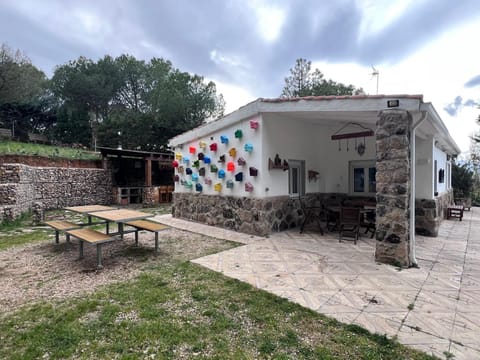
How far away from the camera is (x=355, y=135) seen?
7523mm

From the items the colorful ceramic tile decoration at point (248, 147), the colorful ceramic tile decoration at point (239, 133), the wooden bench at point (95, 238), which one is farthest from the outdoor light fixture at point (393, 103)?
the wooden bench at point (95, 238)

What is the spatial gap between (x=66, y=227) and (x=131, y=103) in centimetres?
2641

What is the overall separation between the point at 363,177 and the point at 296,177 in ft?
7.69

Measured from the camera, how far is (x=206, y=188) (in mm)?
8445

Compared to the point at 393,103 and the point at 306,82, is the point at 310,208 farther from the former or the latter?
the point at 306,82

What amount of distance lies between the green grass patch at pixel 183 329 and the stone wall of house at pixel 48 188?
772 cm

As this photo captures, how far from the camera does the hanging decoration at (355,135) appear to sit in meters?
7.39

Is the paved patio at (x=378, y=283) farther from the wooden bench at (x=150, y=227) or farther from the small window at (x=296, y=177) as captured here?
the small window at (x=296, y=177)

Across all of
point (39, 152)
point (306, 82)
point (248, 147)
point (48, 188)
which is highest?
point (306, 82)

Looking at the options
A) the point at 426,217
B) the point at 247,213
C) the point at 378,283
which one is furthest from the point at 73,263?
the point at 426,217

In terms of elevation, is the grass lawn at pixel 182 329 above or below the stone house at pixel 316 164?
below

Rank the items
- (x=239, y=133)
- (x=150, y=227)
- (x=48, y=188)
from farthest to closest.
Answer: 1. (x=48, y=188)
2. (x=239, y=133)
3. (x=150, y=227)

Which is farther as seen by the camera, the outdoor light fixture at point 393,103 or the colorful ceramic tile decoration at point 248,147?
the colorful ceramic tile decoration at point 248,147

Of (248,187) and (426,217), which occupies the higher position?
(248,187)
